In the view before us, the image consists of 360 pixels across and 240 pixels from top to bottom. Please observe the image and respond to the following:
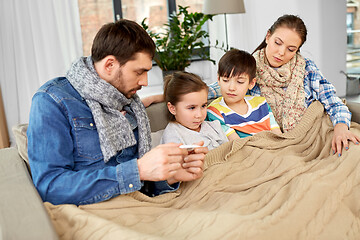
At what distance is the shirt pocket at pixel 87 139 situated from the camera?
4.15 feet

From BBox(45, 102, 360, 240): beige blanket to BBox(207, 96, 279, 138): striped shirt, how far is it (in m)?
0.23

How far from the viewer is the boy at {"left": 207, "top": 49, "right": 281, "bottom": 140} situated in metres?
1.87

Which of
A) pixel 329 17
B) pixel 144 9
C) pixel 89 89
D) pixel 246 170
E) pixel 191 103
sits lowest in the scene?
pixel 246 170

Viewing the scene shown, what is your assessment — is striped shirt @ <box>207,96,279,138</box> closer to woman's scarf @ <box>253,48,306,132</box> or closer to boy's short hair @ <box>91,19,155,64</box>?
woman's scarf @ <box>253,48,306,132</box>

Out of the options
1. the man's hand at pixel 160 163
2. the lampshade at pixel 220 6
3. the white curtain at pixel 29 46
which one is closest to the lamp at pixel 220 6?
the lampshade at pixel 220 6

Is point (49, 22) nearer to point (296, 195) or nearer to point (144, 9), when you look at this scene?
point (144, 9)

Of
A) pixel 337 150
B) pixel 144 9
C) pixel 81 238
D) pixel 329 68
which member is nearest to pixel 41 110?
pixel 81 238

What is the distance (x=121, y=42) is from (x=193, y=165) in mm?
531

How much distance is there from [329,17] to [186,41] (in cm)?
183

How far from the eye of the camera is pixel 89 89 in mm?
1310

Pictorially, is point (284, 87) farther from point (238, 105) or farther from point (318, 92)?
point (238, 105)

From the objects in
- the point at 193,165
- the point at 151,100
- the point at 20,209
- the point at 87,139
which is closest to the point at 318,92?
the point at 151,100

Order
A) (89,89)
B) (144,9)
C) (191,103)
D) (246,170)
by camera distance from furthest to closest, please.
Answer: (144,9), (191,103), (246,170), (89,89)

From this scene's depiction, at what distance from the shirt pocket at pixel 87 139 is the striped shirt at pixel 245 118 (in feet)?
2.54
